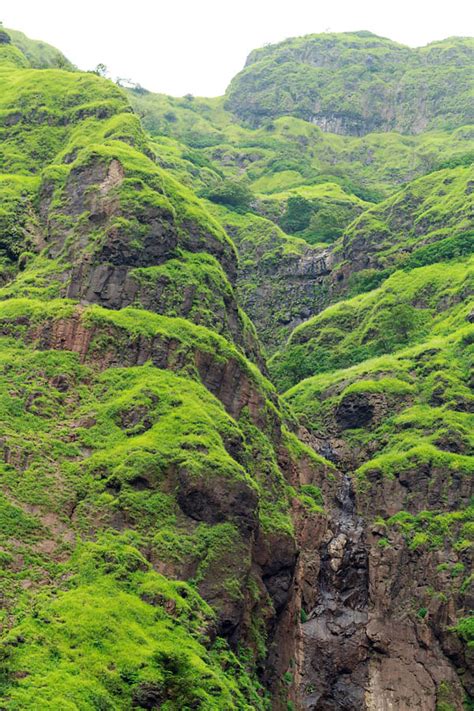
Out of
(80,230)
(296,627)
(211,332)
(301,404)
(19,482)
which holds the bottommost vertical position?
(296,627)

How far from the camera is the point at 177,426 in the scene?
1921 inches

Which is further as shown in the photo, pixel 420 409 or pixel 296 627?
pixel 420 409

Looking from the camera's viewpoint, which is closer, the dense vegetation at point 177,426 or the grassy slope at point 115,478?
the grassy slope at point 115,478

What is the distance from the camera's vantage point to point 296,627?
55.0 m

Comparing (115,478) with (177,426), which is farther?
(177,426)

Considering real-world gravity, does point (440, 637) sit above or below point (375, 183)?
below

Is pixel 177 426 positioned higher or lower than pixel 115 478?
higher

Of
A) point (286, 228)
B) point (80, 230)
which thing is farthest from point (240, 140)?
point (80, 230)

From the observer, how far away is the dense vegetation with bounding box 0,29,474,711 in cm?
3809

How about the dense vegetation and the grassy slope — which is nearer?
the grassy slope

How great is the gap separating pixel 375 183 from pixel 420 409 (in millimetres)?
105691

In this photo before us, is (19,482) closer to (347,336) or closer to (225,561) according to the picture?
(225,561)

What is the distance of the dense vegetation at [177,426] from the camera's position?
38.1 metres

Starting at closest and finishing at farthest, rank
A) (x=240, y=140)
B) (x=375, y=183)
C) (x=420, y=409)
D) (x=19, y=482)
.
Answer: (x=19, y=482) → (x=420, y=409) → (x=375, y=183) → (x=240, y=140)
